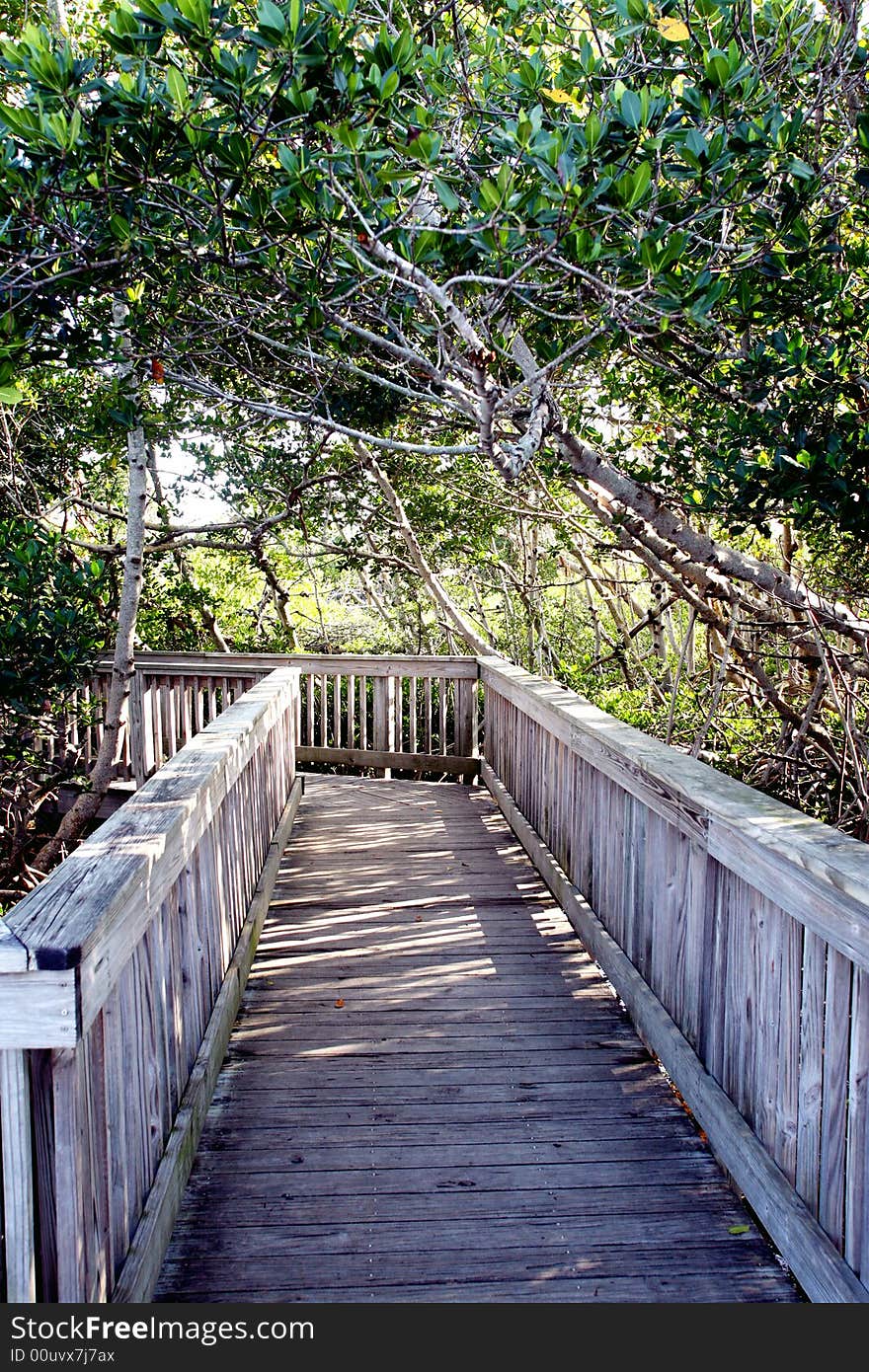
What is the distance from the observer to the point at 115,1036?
176 cm

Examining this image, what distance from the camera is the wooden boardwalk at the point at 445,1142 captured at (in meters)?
2.04

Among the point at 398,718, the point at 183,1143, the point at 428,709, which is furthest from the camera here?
the point at 398,718

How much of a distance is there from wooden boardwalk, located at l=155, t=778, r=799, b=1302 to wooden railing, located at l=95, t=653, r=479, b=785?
137 inches

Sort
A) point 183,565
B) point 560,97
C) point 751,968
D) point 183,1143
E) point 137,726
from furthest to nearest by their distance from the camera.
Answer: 1. point 183,565
2. point 137,726
3. point 560,97
4. point 183,1143
5. point 751,968

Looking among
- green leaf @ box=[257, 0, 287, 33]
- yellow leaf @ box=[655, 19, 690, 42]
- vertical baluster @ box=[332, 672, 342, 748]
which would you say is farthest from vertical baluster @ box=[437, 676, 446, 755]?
green leaf @ box=[257, 0, 287, 33]

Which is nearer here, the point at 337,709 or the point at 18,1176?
the point at 18,1176

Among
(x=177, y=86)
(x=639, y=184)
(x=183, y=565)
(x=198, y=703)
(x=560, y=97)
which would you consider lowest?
(x=198, y=703)

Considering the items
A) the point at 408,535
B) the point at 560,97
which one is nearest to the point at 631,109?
the point at 560,97

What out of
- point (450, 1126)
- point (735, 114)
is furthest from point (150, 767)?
point (735, 114)

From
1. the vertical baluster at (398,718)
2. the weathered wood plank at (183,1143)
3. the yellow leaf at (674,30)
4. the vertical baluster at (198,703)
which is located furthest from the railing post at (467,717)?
the yellow leaf at (674,30)

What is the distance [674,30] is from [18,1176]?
3871mm

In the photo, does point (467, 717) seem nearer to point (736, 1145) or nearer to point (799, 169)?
point (799, 169)

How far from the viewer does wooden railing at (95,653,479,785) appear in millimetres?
7473

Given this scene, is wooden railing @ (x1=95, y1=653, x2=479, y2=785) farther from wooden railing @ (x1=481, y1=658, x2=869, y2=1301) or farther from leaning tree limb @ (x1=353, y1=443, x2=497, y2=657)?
wooden railing @ (x1=481, y1=658, x2=869, y2=1301)
